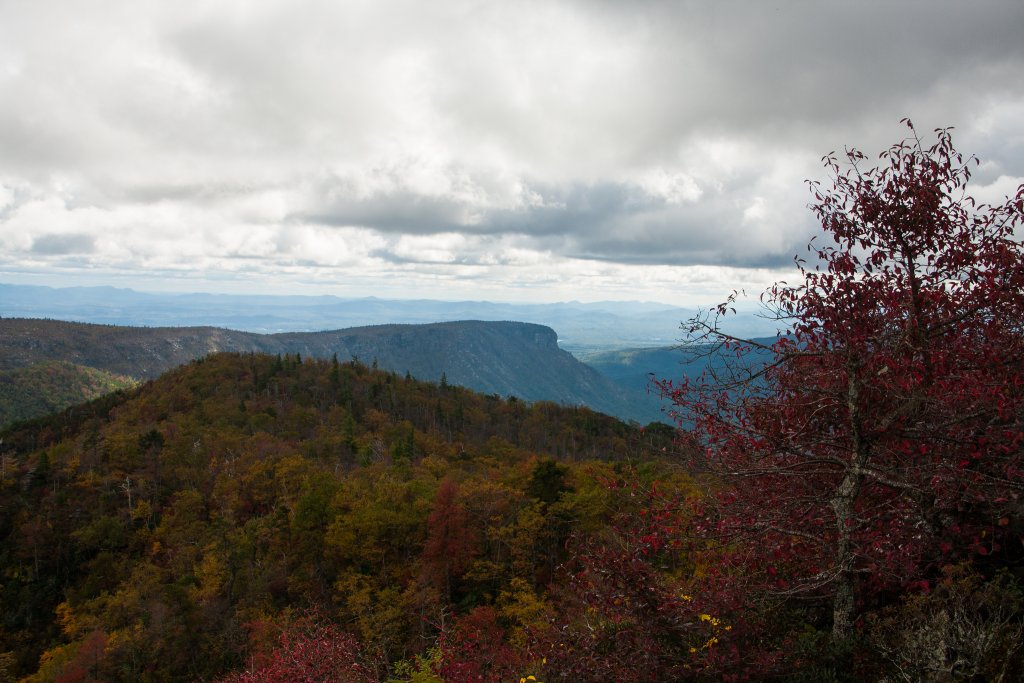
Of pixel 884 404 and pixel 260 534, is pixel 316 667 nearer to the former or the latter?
pixel 884 404

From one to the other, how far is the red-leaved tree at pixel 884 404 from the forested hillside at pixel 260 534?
1.65 m

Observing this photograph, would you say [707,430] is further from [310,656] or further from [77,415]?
[77,415]

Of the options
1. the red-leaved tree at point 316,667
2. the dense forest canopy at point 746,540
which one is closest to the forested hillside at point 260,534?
the dense forest canopy at point 746,540

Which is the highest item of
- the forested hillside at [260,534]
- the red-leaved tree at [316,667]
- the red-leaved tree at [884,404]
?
the red-leaved tree at [884,404]

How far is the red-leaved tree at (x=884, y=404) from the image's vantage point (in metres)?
7.96

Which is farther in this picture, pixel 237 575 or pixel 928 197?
pixel 237 575

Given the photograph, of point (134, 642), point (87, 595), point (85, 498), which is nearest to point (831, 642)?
point (134, 642)

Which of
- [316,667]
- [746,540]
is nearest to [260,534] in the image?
[316,667]

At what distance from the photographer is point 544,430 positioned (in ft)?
445

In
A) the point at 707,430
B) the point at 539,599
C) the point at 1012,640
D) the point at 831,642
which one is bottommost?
the point at 539,599

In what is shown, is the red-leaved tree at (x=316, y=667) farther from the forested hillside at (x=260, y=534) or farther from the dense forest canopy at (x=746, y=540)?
the forested hillside at (x=260, y=534)

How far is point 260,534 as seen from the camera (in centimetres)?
4931

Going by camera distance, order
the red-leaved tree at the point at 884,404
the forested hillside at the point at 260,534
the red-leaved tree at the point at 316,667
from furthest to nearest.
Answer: the forested hillside at the point at 260,534
the red-leaved tree at the point at 316,667
the red-leaved tree at the point at 884,404

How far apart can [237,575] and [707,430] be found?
48.0 meters
